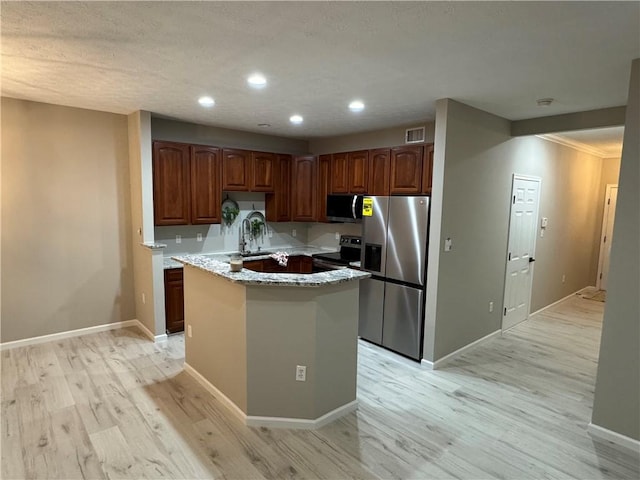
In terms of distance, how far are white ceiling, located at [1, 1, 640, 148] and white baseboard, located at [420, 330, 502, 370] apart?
258 centimetres

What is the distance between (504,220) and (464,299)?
1213 mm

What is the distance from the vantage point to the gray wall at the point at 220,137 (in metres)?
4.64

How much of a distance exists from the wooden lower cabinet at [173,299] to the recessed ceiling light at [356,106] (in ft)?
8.91

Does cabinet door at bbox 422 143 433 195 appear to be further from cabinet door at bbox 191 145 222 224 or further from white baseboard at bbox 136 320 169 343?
white baseboard at bbox 136 320 169 343

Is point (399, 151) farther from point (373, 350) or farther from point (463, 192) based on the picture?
point (373, 350)

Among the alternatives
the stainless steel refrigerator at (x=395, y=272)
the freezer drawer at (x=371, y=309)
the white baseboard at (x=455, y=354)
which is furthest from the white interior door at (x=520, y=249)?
the freezer drawer at (x=371, y=309)

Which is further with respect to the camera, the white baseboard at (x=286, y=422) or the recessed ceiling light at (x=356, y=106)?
the recessed ceiling light at (x=356, y=106)

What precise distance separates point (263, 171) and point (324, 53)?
3.05m

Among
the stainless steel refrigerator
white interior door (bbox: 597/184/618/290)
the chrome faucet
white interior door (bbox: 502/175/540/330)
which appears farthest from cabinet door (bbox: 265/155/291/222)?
white interior door (bbox: 597/184/618/290)

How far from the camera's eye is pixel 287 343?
265 cm

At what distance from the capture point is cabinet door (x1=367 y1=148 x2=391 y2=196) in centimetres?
441

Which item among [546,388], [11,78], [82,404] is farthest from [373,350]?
[11,78]

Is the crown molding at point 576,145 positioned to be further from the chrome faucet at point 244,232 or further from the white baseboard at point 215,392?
the white baseboard at point 215,392

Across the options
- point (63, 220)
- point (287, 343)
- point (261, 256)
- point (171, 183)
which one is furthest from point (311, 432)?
point (63, 220)
